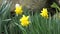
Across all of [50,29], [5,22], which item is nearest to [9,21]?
[5,22]

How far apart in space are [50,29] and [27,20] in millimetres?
309

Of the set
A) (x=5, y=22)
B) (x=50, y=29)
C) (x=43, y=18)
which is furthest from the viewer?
(x=5, y=22)

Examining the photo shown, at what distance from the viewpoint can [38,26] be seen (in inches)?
107

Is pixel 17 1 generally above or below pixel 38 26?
above

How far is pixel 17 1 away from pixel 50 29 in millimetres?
1798

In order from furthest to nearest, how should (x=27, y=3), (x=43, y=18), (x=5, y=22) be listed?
(x=27, y=3), (x=5, y=22), (x=43, y=18)

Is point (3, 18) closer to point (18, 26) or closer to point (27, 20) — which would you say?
point (18, 26)

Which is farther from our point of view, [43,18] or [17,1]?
[17,1]

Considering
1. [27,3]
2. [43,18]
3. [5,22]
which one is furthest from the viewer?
[27,3]

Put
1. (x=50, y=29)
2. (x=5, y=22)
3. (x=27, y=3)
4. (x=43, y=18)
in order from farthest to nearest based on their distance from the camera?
(x=27, y=3) → (x=5, y=22) → (x=43, y=18) → (x=50, y=29)

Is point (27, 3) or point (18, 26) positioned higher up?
point (27, 3)

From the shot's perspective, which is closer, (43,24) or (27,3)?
(43,24)

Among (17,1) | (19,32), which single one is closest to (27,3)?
(17,1)

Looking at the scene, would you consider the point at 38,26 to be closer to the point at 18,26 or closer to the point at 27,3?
the point at 18,26
